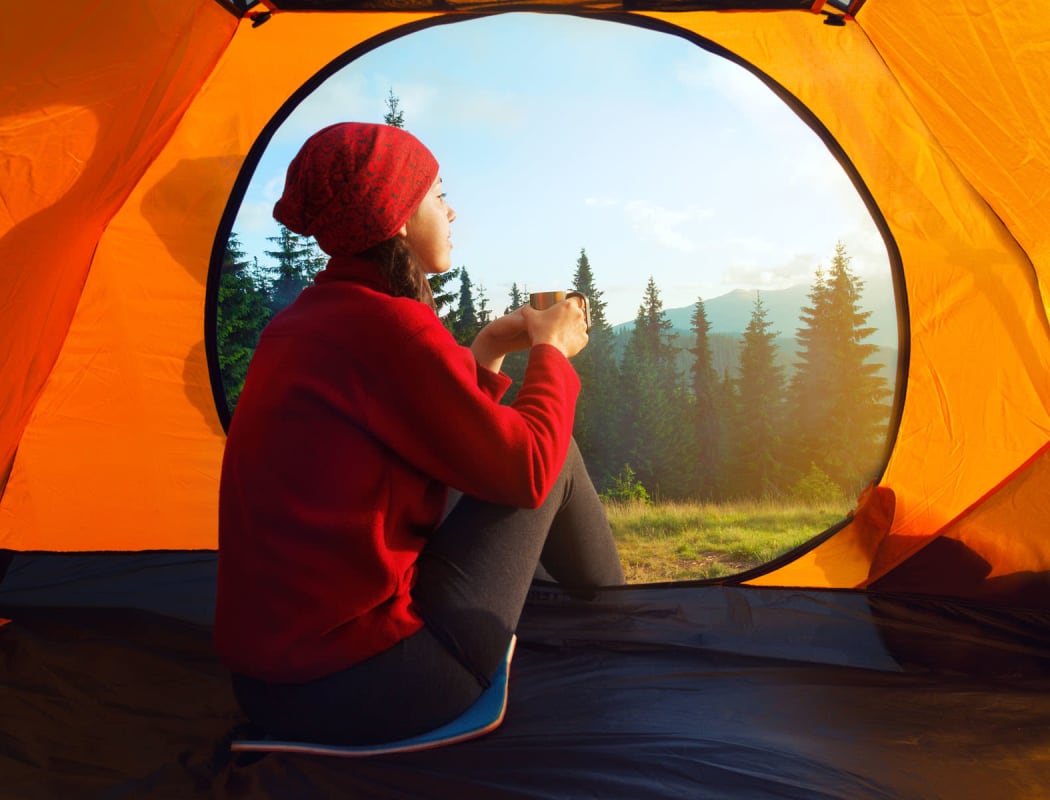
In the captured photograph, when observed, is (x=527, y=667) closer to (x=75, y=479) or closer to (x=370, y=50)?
(x=75, y=479)

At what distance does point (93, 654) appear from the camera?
1.69 meters

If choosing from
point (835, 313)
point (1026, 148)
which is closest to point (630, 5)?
point (1026, 148)

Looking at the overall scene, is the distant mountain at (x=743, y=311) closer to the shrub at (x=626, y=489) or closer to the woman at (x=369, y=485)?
the shrub at (x=626, y=489)

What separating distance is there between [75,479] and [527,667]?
1.39 m

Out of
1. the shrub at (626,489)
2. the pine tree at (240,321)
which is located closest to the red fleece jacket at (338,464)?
the pine tree at (240,321)

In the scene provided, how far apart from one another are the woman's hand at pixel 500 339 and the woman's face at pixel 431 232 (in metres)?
0.20

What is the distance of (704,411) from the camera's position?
80.3 feet

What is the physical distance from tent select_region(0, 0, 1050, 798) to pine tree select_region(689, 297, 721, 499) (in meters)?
19.9

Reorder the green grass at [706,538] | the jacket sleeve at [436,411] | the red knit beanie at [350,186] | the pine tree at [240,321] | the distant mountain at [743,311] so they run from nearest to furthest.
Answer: the jacket sleeve at [436,411]
the red knit beanie at [350,186]
the green grass at [706,538]
the pine tree at [240,321]
the distant mountain at [743,311]

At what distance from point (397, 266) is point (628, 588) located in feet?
3.79

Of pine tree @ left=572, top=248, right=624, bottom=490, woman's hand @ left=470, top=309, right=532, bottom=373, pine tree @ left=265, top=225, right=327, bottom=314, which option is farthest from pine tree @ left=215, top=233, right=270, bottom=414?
woman's hand @ left=470, top=309, right=532, bottom=373

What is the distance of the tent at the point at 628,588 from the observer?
126cm

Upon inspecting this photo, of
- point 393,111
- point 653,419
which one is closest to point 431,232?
point 393,111

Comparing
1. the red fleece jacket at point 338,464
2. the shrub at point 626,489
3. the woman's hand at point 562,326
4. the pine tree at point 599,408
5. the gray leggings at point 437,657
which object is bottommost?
the shrub at point 626,489
